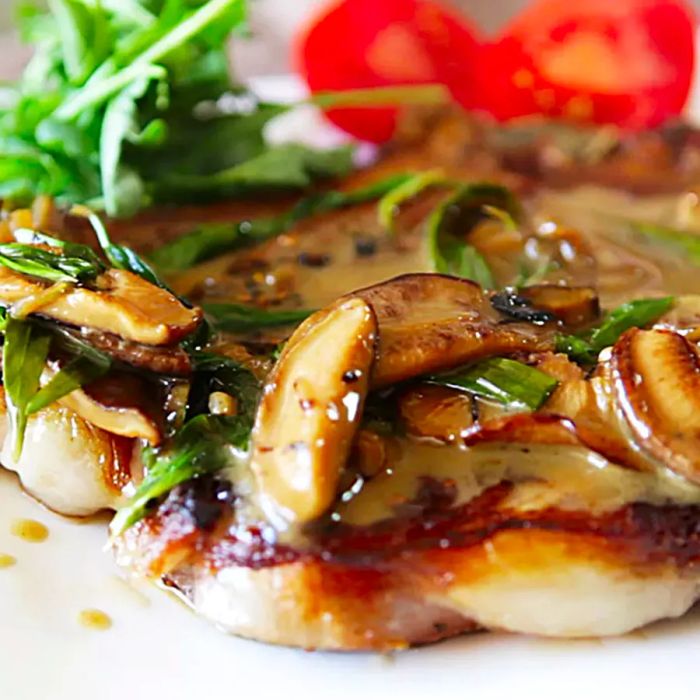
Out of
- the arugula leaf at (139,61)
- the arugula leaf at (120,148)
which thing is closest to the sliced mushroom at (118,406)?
the arugula leaf at (120,148)

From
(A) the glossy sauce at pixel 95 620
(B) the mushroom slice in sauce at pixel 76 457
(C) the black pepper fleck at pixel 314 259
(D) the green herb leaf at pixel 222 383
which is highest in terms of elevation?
(C) the black pepper fleck at pixel 314 259

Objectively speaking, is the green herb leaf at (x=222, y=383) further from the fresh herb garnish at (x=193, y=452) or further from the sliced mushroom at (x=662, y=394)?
the sliced mushroom at (x=662, y=394)

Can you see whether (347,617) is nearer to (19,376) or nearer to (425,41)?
(19,376)

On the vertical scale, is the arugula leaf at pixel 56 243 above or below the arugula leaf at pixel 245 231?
above

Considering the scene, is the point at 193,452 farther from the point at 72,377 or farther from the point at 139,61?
the point at 139,61

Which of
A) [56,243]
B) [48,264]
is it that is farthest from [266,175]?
[48,264]

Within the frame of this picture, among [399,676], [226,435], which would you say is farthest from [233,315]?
[399,676]
